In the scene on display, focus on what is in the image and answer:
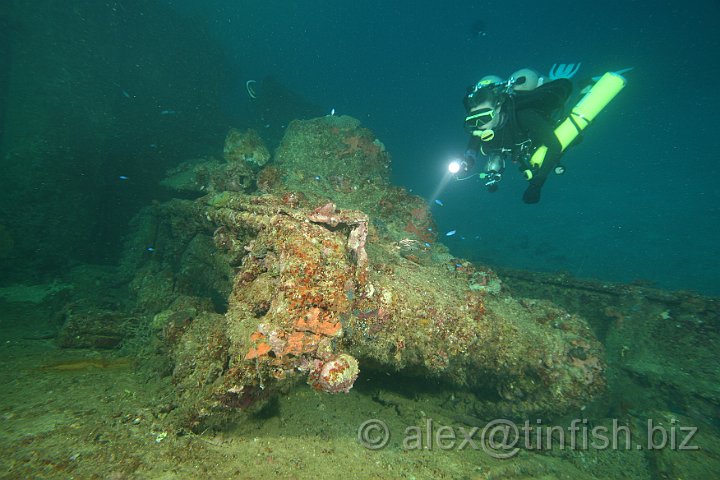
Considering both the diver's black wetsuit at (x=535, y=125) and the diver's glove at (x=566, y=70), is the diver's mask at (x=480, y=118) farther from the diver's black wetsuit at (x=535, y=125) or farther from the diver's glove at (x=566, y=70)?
the diver's glove at (x=566, y=70)

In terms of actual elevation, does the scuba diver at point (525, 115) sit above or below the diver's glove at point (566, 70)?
below

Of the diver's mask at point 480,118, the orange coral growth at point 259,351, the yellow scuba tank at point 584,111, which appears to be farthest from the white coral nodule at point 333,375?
the yellow scuba tank at point 584,111

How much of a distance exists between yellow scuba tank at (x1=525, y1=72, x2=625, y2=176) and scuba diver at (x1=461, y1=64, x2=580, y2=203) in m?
0.15

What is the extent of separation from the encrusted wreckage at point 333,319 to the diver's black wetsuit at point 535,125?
257 centimetres

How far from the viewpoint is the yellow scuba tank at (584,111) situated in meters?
6.45

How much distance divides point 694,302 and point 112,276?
47.4 ft

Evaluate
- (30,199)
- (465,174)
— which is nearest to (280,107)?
(30,199)

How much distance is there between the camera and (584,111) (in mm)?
6703

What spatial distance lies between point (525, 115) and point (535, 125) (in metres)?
0.36

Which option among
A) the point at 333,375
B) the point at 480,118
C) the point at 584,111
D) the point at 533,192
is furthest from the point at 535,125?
the point at 333,375

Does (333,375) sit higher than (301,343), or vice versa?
(301,343)

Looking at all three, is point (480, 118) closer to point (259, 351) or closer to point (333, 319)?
point (333, 319)

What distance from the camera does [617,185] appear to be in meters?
87.0

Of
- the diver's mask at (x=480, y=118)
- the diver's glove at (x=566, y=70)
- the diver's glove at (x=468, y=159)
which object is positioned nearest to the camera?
the diver's mask at (x=480, y=118)
